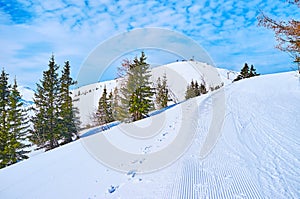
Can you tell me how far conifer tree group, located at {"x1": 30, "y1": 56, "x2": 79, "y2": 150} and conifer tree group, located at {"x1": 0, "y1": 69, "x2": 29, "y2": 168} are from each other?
1460 millimetres

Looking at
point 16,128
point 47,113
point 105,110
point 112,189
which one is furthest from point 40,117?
point 112,189

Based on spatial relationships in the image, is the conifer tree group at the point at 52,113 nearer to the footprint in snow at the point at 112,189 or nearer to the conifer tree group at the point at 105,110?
the conifer tree group at the point at 105,110

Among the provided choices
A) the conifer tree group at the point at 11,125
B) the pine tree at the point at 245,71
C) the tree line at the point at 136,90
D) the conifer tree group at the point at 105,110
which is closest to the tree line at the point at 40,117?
the conifer tree group at the point at 11,125

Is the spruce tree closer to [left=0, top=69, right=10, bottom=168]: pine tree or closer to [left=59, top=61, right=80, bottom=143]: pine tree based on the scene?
[left=59, top=61, right=80, bottom=143]: pine tree

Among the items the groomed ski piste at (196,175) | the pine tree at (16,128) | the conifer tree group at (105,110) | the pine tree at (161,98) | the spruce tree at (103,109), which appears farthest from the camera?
the pine tree at (161,98)

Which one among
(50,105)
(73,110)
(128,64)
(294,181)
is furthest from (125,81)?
(294,181)

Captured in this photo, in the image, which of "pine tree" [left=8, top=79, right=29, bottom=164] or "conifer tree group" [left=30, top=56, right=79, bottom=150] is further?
"conifer tree group" [left=30, top=56, right=79, bottom=150]

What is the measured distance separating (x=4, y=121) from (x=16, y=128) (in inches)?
51.1

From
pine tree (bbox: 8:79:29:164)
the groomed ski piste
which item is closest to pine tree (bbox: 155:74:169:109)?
pine tree (bbox: 8:79:29:164)

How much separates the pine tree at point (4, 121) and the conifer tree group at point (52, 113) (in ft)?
8.79

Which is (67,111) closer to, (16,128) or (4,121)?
(16,128)

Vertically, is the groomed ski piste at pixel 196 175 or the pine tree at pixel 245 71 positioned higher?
the pine tree at pixel 245 71

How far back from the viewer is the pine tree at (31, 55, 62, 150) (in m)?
23.5

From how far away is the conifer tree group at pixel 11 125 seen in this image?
20.5 m
